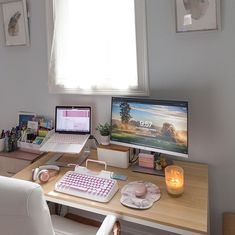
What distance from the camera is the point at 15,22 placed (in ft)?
6.77

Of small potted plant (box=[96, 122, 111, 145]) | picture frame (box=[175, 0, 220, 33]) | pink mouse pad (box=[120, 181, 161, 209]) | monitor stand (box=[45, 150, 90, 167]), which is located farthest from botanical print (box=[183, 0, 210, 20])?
monitor stand (box=[45, 150, 90, 167])

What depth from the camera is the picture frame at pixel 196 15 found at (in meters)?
1.43

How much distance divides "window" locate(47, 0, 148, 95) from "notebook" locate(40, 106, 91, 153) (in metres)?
0.15

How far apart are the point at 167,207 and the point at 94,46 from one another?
117 centimetres

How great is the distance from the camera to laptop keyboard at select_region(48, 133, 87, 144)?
181 centimetres

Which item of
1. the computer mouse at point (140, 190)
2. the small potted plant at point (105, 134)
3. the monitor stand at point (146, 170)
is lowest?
the computer mouse at point (140, 190)

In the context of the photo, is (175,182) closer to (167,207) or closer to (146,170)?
(167,207)

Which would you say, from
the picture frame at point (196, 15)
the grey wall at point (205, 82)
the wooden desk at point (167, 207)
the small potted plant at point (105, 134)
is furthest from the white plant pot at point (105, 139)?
the picture frame at point (196, 15)

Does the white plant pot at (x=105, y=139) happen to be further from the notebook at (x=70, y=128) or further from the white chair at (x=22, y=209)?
the white chair at (x=22, y=209)

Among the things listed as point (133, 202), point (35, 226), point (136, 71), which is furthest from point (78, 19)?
point (35, 226)

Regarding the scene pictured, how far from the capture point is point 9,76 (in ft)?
7.33

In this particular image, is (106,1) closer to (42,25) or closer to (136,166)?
(42,25)

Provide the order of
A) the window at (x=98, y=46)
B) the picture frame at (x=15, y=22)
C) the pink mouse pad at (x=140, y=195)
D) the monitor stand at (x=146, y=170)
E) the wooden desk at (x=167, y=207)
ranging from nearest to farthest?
1. the wooden desk at (x=167, y=207)
2. the pink mouse pad at (x=140, y=195)
3. the monitor stand at (x=146, y=170)
4. the window at (x=98, y=46)
5. the picture frame at (x=15, y=22)

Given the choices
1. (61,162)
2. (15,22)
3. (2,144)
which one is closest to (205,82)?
(61,162)
